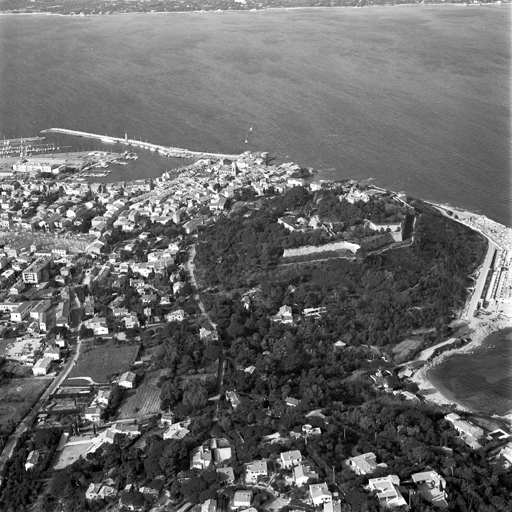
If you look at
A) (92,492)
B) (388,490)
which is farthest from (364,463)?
(92,492)

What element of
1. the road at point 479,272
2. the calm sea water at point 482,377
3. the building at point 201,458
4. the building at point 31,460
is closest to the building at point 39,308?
the building at point 31,460

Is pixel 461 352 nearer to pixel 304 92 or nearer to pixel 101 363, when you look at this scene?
pixel 101 363

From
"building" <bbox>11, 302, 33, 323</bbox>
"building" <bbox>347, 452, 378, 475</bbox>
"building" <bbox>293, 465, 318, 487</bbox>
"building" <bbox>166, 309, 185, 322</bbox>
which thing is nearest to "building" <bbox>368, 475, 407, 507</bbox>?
"building" <bbox>347, 452, 378, 475</bbox>

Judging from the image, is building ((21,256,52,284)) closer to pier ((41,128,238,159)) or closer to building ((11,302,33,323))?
building ((11,302,33,323))

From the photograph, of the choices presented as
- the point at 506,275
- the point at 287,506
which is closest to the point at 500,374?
the point at 506,275

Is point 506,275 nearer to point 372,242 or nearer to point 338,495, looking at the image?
point 372,242

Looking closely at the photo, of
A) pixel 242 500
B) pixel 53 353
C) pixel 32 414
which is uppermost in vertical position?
pixel 242 500

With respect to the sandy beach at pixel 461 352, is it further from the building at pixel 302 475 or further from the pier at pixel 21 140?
the pier at pixel 21 140
